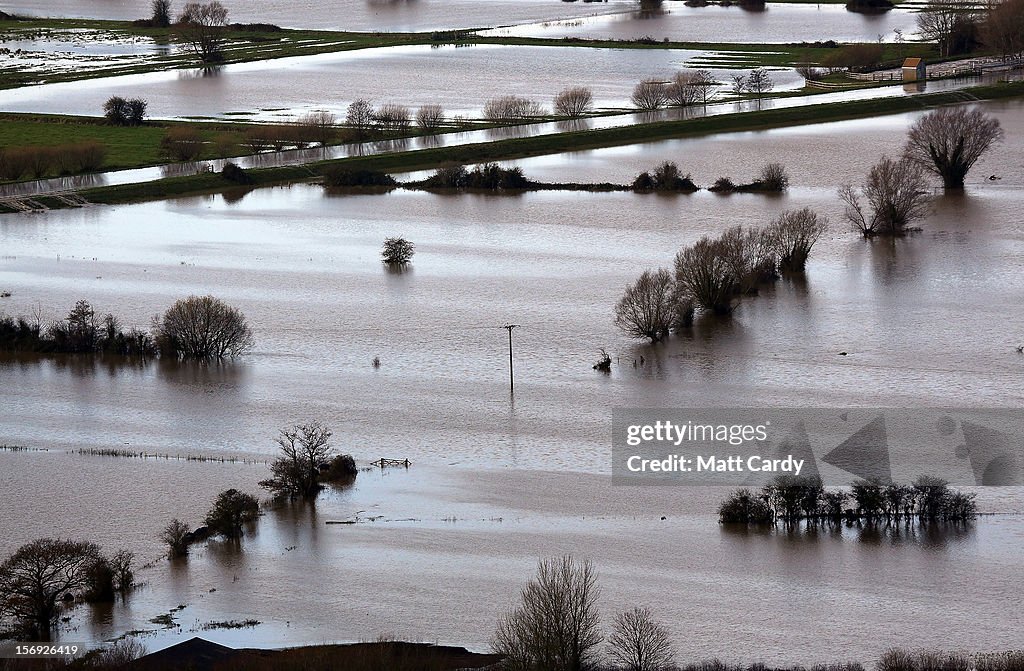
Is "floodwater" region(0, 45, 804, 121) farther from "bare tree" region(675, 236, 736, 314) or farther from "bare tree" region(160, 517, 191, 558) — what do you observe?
"bare tree" region(160, 517, 191, 558)

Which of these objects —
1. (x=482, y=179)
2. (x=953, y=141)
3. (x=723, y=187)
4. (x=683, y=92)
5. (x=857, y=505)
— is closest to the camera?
(x=857, y=505)

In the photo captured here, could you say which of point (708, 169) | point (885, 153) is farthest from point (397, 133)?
point (885, 153)

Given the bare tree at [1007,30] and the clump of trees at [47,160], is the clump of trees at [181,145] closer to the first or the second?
the clump of trees at [47,160]

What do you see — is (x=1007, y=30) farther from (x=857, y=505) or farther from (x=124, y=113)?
(x=857, y=505)

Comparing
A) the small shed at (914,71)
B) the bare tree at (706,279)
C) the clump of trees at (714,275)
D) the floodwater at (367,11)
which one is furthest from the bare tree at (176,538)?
the floodwater at (367,11)

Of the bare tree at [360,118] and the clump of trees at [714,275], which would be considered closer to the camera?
the clump of trees at [714,275]

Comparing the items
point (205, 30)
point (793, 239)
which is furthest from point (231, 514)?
point (205, 30)

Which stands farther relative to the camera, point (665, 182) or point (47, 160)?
point (47, 160)
